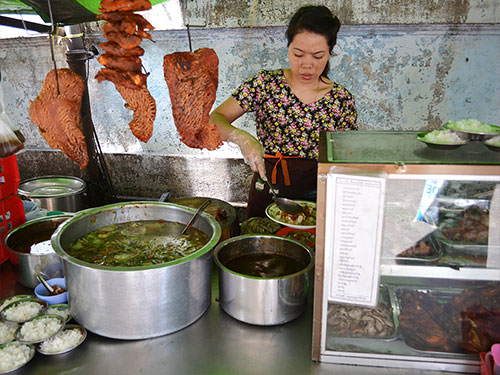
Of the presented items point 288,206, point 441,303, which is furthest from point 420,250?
point 288,206

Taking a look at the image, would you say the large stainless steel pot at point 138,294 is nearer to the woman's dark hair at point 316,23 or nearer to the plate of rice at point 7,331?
the plate of rice at point 7,331

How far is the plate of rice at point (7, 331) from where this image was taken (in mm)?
1483

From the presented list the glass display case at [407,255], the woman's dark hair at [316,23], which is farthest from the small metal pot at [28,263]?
the woman's dark hair at [316,23]

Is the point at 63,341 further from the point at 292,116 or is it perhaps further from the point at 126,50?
the point at 292,116

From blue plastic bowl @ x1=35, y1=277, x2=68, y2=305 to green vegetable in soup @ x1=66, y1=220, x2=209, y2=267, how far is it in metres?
0.18

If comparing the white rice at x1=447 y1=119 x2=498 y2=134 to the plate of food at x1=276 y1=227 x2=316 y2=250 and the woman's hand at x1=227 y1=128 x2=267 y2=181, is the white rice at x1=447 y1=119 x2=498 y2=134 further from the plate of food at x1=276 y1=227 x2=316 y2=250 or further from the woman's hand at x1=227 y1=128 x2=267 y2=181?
the woman's hand at x1=227 y1=128 x2=267 y2=181

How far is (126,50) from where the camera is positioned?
180 centimetres

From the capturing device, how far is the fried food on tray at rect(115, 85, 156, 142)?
6.15ft

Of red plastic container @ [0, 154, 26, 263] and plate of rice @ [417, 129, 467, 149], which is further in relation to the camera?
red plastic container @ [0, 154, 26, 263]

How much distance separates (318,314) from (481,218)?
24.8 inches

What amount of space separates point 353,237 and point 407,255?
0.75 feet

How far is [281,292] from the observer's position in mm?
1493

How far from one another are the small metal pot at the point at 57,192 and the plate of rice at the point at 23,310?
2301mm

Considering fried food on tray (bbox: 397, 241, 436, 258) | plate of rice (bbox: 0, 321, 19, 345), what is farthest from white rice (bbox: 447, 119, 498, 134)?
plate of rice (bbox: 0, 321, 19, 345)
